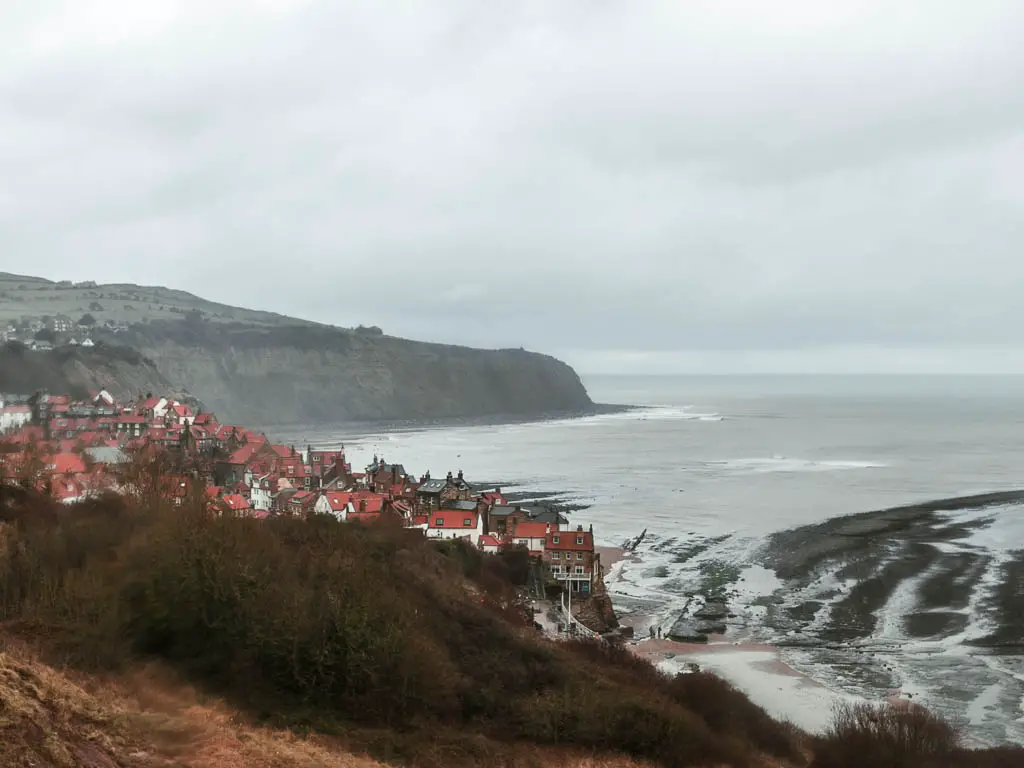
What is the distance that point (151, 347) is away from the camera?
139250mm

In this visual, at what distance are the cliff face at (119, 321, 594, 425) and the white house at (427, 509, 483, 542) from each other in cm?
9185

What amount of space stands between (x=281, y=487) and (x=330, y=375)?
4641 inches

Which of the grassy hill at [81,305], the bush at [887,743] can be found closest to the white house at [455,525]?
the bush at [887,743]

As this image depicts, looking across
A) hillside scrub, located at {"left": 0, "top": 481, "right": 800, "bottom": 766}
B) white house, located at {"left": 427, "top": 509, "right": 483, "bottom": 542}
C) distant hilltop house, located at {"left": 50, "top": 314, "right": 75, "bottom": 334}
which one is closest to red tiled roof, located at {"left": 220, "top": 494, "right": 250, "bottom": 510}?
white house, located at {"left": 427, "top": 509, "right": 483, "bottom": 542}

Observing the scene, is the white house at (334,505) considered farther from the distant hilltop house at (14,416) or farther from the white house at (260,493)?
the distant hilltop house at (14,416)

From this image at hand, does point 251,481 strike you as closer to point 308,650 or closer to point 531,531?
point 531,531

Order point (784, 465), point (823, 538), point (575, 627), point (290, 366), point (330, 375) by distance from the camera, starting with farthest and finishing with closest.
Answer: point (330, 375)
point (290, 366)
point (784, 465)
point (823, 538)
point (575, 627)

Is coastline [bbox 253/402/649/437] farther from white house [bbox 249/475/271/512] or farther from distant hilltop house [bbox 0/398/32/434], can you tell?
white house [bbox 249/475/271/512]

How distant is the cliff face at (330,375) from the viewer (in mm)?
140750

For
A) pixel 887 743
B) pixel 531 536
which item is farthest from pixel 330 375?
pixel 887 743

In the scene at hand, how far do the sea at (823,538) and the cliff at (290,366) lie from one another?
30611 millimetres

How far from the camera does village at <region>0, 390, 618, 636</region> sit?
103 ft

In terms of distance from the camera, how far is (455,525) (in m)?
41.6

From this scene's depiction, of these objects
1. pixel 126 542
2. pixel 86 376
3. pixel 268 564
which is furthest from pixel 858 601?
pixel 86 376
